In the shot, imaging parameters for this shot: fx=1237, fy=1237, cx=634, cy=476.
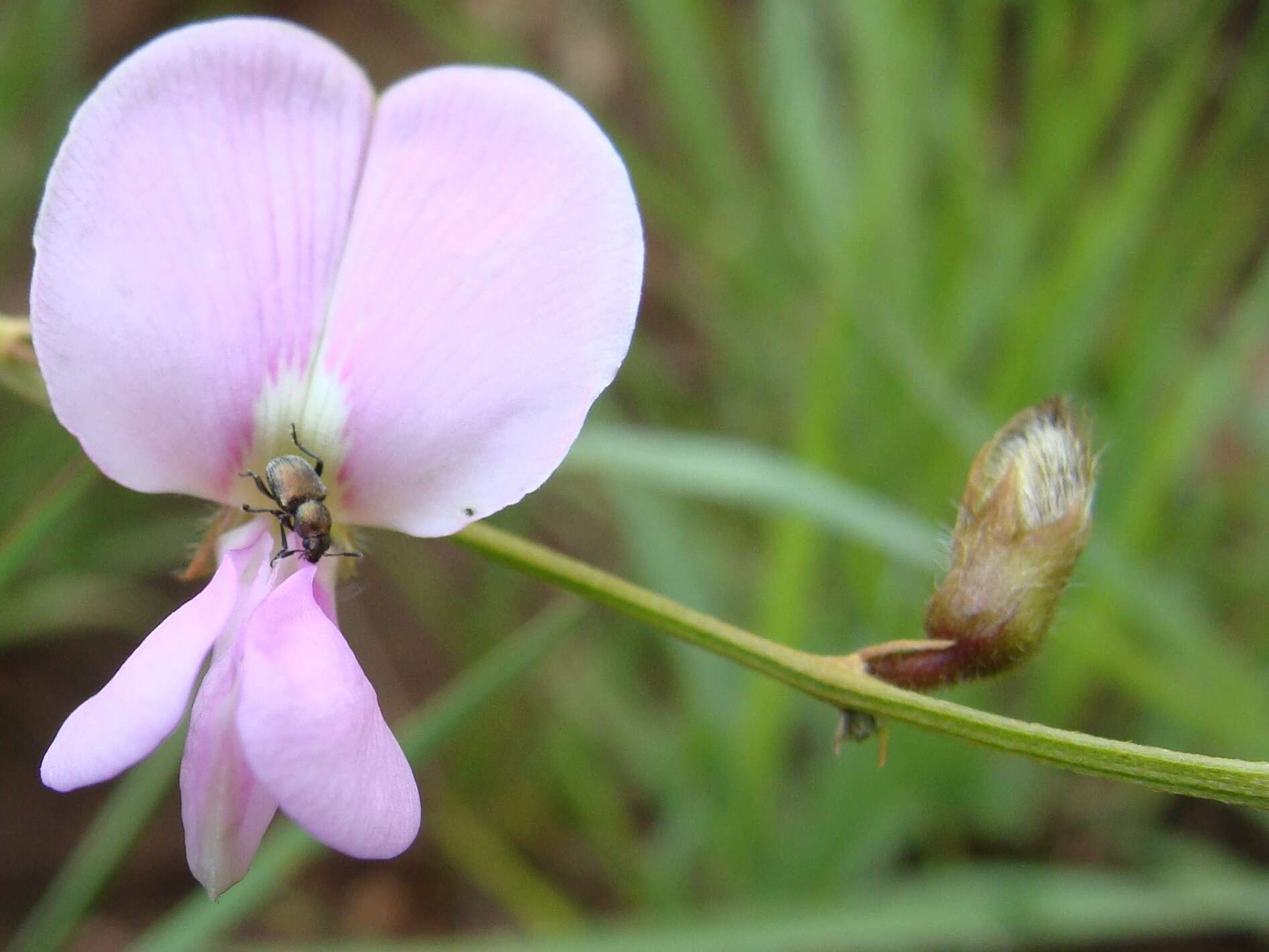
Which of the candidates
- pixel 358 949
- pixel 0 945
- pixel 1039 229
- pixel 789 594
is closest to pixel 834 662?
pixel 789 594

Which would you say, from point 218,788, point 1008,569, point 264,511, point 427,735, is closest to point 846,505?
point 427,735

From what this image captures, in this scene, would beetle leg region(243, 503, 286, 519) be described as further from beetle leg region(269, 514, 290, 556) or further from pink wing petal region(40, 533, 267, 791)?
pink wing petal region(40, 533, 267, 791)

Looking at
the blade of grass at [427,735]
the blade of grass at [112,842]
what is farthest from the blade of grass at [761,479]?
the blade of grass at [112,842]

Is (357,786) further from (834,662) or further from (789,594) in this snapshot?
(789,594)

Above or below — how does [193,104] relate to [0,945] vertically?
Result: above

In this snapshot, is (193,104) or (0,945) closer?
(193,104)

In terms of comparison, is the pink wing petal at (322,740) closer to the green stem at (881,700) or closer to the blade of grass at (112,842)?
the green stem at (881,700)
